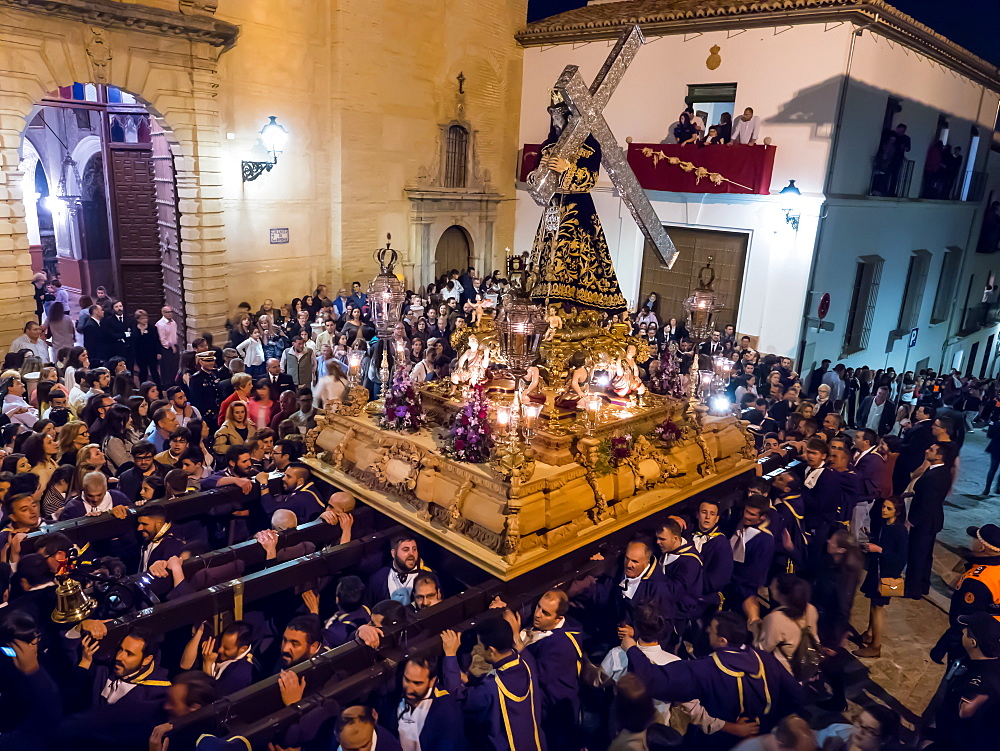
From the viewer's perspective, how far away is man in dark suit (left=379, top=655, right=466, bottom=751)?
3.93 m

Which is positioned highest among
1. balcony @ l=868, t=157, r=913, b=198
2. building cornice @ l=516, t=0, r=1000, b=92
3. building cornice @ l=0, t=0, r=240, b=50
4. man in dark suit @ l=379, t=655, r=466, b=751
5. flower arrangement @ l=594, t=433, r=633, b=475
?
building cornice @ l=516, t=0, r=1000, b=92

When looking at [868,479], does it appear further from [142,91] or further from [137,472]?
[142,91]

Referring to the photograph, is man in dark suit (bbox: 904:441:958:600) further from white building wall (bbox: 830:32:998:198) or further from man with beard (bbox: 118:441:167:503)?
white building wall (bbox: 830:32:998:198)

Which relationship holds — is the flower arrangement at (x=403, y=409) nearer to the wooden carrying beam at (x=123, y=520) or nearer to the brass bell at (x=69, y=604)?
the wooden carrying beam at (x=123, y=520)

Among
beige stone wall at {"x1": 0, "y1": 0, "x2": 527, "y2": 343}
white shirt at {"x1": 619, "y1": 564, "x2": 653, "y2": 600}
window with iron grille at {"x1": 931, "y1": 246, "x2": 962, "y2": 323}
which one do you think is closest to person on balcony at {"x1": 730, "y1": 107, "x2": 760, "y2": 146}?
beige stone wall at {"x1": 0, "y1": 0, "x2": 527, "y2": 343}

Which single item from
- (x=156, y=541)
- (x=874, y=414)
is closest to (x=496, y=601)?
(x=156, y=541)

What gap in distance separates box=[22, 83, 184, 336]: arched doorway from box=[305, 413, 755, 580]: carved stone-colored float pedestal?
8.13 meters

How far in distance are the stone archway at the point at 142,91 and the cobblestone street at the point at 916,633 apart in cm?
1199

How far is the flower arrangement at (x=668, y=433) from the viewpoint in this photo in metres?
7.43

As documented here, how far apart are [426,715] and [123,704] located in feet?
5.46

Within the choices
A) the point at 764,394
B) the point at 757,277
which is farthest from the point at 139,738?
the point at 757,277

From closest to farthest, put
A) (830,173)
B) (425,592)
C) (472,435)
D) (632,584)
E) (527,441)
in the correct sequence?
(425,592) < (632,584) < (472,435) < (527,441) < (830,173)

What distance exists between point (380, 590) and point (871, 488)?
4.71 m

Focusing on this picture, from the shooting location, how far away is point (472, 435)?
643cm
